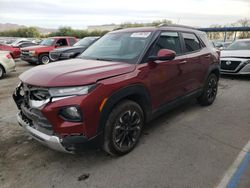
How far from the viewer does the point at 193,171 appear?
2.88 m

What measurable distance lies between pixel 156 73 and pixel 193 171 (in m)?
1.51

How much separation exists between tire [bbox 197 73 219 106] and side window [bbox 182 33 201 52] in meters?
0.88

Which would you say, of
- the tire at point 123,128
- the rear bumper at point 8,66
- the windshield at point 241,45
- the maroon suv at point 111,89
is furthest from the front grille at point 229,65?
the rear bumper at point 8,66

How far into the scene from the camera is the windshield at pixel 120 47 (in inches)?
137

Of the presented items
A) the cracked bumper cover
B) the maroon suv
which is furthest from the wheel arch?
the cracked bumper cover

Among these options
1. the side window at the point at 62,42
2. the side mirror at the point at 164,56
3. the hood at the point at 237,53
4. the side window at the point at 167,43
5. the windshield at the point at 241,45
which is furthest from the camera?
the side window at the point at 62,42

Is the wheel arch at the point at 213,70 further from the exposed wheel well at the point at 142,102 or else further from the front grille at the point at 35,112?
the front grille at the point at 35,112

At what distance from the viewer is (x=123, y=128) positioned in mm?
3133

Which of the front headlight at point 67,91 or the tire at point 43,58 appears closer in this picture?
the front headlight at point 67,91

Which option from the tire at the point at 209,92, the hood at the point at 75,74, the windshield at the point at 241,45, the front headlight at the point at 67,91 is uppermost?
the hood at the point at 75,74

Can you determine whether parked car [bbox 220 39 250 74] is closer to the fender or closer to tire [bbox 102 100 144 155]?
the fender

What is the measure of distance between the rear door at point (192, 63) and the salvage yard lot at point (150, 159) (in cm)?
75

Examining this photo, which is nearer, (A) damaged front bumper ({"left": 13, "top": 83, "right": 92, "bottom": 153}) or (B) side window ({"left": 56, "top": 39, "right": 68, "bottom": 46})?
(A) damaged front bumper ({"left": 13, "top": 83, "right": 92, "bottom": 153})

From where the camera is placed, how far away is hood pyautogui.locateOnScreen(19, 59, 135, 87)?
2.61 meters
